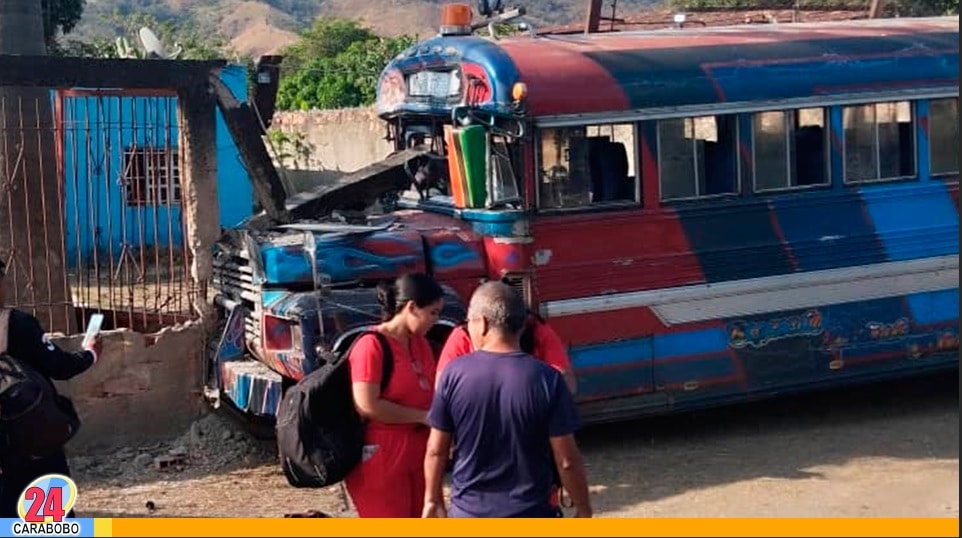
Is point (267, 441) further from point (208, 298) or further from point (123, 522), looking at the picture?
point (123, 522)

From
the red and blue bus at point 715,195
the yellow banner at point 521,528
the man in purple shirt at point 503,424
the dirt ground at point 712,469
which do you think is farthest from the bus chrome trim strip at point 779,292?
the man in purple shirt at point 503,424

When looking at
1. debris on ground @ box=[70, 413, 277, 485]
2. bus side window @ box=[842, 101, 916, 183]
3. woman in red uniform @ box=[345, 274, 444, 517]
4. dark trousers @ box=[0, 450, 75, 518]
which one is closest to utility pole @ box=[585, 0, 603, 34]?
bus side window @ box=[842, 101, 916, 183]

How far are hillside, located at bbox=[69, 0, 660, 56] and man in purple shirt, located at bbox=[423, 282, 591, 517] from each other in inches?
3246

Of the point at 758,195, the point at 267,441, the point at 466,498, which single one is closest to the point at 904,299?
the point at 758,195

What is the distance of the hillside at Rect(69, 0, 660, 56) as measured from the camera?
293 feet

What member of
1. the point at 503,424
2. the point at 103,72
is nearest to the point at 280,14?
the point at 103,72

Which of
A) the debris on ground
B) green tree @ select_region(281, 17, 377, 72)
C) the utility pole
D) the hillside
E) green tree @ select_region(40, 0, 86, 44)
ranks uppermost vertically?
the hillside

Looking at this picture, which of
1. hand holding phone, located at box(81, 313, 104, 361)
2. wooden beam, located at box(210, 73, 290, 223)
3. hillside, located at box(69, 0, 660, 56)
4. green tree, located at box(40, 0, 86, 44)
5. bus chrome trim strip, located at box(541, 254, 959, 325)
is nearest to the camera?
hand holding phone, located at box(81, 313, 104, 361)

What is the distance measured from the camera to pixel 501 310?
467cm

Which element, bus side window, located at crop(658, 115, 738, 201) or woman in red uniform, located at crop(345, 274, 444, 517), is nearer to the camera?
woman in red uniform, located at crop(345, 274, 444, 517)

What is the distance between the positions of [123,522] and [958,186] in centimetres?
657

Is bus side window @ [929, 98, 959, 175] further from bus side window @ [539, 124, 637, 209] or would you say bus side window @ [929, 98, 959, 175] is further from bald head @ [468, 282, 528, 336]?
bald head @ [468, 282, 528, 336]

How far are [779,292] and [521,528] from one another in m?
5.00

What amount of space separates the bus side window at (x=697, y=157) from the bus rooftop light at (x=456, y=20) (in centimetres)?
158
